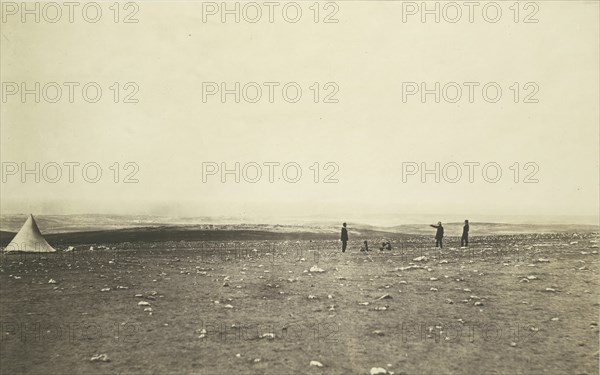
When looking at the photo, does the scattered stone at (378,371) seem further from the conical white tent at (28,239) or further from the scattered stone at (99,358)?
the conical white tent at (28,239)

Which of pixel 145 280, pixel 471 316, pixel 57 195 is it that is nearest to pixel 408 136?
pixel 471 316

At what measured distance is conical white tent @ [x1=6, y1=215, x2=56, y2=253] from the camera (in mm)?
5832

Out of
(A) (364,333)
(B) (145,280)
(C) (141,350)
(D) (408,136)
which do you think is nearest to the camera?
(C) (141,350)

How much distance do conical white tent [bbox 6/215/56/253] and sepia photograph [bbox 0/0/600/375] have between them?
0.08 ft

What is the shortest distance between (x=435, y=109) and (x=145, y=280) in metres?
4.59

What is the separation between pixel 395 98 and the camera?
6223mm

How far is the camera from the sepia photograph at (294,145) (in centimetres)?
591

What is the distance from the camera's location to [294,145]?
616 cm

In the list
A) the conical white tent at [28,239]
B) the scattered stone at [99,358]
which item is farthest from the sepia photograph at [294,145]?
the scattered stone at [99,358]

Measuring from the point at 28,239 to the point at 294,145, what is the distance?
379 cm

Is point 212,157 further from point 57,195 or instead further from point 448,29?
point 448,29

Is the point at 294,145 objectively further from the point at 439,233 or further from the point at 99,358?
the point at 99,358

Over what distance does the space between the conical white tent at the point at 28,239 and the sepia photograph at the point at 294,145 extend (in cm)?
3

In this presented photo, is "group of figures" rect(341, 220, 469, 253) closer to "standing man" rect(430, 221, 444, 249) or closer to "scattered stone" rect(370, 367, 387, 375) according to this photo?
"standing man" rect(430, 221, 444, 249)
